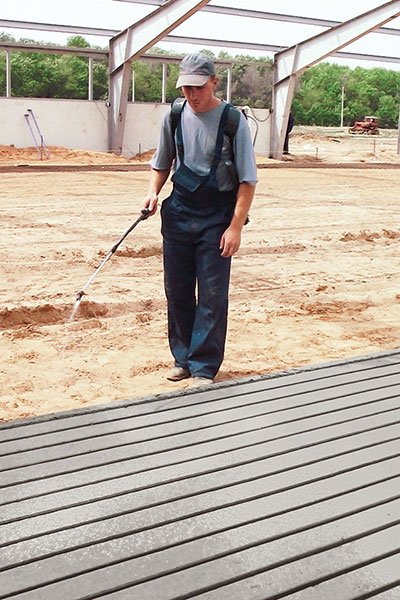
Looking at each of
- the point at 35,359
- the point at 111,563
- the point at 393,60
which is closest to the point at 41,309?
the point at 35,359

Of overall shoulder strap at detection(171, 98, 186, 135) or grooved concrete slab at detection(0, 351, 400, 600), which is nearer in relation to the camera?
grooved concrete slab at detection(0, 351, 400, 600)

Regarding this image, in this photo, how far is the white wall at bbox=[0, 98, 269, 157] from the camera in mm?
22016

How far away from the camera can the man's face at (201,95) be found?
4.14 metres

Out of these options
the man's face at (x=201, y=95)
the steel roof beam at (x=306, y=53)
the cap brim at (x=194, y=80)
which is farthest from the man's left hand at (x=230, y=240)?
the steel roof beam at (x=306, y=53)

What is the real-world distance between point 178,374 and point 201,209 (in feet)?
3.37

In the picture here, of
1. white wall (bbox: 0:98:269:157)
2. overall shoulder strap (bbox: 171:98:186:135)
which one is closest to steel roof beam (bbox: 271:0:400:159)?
white wall (bbox: 0:98:269:157)

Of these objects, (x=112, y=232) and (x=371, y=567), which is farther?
(x=112, y=232)

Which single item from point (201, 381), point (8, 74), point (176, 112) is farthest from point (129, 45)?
point (201, 381)

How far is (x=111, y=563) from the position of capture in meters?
2.46

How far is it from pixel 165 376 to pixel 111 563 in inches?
98.1

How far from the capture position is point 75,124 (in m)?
23.0

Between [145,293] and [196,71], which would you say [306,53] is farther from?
[196,71]

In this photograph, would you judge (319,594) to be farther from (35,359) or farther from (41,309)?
(41,309)

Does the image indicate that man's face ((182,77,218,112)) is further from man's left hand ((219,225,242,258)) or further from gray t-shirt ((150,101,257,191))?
man's left hand ((219,225,242,258))
